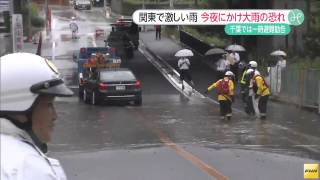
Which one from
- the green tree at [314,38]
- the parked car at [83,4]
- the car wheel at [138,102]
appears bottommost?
the car wheel at [138,102]

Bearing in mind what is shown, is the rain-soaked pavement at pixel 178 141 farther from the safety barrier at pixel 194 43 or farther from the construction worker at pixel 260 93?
the safety barrier at pixel 194 43

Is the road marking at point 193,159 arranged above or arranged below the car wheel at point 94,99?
above

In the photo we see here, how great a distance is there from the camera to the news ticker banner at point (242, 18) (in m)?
36.3

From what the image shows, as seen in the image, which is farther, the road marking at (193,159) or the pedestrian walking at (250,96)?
the pedestrian walking at (250,96)

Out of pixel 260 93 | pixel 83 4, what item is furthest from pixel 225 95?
pixel 83 4

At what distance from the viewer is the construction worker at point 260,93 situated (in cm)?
2100

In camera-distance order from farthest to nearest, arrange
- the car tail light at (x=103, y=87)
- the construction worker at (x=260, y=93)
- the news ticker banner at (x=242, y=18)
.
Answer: the news ticker banner at (x=242, y=18) → the car tail light at (x=103, y=87) → the construction worker at (x=260, y=93)

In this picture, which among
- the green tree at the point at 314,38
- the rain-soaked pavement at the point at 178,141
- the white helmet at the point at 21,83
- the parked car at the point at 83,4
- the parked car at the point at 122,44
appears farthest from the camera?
the parked car at the point at 83,4

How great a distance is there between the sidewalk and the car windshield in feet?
12.9

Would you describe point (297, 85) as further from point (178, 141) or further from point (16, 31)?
point (16, 31)

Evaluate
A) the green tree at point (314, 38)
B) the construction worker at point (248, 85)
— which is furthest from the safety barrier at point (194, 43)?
the construction worker at point (248, 85)

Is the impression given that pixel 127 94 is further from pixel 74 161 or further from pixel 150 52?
pixel 150 52

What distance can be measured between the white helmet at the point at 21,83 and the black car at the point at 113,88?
23.7 meters

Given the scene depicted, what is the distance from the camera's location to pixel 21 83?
2449 millimetres
